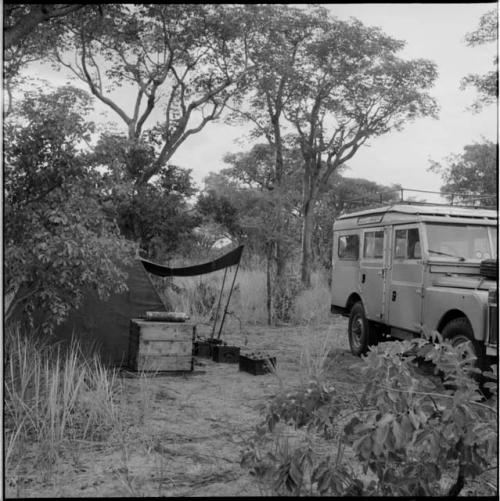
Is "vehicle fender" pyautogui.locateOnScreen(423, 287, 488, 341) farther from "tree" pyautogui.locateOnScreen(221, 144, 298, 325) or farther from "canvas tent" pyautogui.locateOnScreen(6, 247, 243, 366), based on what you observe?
"tree" pyautogui.locateOnScreen(221, 144, 298, 325)

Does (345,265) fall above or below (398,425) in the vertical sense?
above

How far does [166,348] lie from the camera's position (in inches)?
241

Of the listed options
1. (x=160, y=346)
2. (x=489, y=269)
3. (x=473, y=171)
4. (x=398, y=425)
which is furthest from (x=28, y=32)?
(x=473, y=171)

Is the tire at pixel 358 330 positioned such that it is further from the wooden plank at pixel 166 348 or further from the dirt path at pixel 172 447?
the wooden plank at pixel 166 348

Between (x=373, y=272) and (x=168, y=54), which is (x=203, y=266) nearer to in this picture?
(x=373, y=272)

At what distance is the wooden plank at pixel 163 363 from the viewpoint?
6.01 m

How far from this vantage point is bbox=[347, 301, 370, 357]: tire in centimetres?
745

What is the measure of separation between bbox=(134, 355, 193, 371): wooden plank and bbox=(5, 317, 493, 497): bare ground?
11 centimetres

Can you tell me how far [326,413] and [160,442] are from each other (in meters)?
1.67

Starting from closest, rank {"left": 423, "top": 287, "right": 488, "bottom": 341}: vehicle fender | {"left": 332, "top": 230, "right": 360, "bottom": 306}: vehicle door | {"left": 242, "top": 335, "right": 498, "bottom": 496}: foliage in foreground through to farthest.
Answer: {"left": 242, "top": 335, "right": 498, "bottom": 496}: foliage in foreground → {"left": 423, "top": 287, "right": 488, "bottom": 341}: vehicle fender → {"left": 332, "top": 230, "right": 360, "bottom": 306}: vehicle door

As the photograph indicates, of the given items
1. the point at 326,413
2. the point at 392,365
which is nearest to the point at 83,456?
the point at 326,413

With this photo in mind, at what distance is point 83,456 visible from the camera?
3580mm

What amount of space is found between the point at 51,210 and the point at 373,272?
410cm

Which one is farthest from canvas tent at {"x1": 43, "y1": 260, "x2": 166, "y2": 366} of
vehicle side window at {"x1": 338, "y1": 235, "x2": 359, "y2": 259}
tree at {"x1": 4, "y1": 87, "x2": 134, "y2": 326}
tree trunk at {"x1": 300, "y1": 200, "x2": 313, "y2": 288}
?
tree trunk at {"x1": 300, "y1": 200, "x2": 313, "y2": 288}
